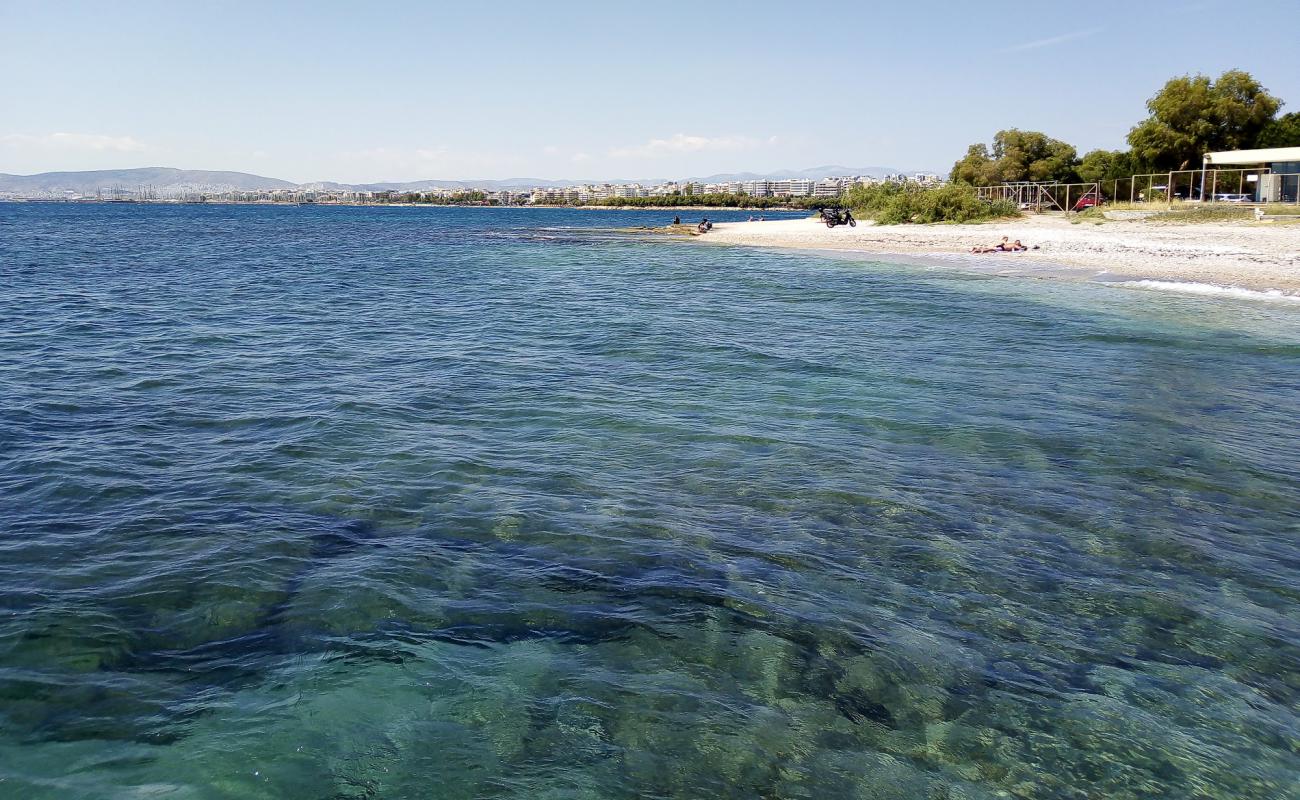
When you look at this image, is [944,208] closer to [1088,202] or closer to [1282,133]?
[1088,202]

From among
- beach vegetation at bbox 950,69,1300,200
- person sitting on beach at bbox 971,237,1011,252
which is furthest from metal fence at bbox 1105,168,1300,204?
person sitting on beach at bbox 971,237,1011,252

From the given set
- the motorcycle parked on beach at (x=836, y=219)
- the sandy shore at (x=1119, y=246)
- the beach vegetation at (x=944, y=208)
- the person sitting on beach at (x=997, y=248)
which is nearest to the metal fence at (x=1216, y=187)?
the sandy shore at (x=1119, y=246)

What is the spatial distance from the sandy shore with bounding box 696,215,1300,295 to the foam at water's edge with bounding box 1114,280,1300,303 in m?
0.47

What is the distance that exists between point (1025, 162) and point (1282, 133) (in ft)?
71.8

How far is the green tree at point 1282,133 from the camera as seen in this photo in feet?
199

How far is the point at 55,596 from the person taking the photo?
21.3 feet

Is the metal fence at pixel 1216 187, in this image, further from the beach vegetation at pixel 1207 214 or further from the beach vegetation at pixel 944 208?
the beach vegetation at pixel 944 208

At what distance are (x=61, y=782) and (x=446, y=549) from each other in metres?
3.35

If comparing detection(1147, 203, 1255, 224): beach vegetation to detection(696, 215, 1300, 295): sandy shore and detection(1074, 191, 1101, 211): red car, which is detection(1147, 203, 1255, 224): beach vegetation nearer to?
detection(696, 215, 1300, 295): sandy shore

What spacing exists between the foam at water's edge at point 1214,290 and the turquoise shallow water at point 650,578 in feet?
30.3

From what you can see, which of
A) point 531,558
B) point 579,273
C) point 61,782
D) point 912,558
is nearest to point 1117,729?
point 912,558

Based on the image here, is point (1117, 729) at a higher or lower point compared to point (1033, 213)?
lower

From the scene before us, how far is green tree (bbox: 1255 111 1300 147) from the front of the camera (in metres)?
60.7

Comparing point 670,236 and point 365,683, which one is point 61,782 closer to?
point 365,683
